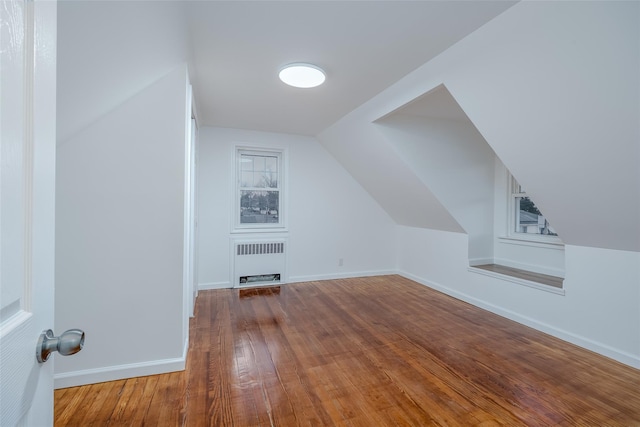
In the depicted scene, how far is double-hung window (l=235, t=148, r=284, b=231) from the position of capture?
476 cm

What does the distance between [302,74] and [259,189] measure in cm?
252

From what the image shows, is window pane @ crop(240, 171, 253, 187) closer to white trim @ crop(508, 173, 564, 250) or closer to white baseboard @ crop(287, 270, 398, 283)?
white baseboard @ crop(287, 270, 398, 283)

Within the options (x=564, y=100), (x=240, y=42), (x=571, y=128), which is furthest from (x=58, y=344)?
(x=571, y=128)

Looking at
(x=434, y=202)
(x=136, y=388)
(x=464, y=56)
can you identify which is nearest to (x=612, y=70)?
(x=464, y=56)

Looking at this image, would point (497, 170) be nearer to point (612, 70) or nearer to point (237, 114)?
point (612, 70)

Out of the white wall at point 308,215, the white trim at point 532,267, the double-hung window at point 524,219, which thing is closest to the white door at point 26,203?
the white wall at point 308,215

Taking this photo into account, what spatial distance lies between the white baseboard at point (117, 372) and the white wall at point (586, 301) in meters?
3.31

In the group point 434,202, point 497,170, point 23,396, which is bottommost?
point 23,396

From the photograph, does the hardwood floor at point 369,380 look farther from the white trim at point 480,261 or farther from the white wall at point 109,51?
the white wall at point 109,51

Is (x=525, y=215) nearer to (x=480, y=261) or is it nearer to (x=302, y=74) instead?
(x=480, y=261)

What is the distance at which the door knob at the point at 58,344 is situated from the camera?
59 centimetres

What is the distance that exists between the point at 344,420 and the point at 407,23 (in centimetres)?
251

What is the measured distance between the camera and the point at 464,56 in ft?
7.32

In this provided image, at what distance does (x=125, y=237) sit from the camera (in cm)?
212
